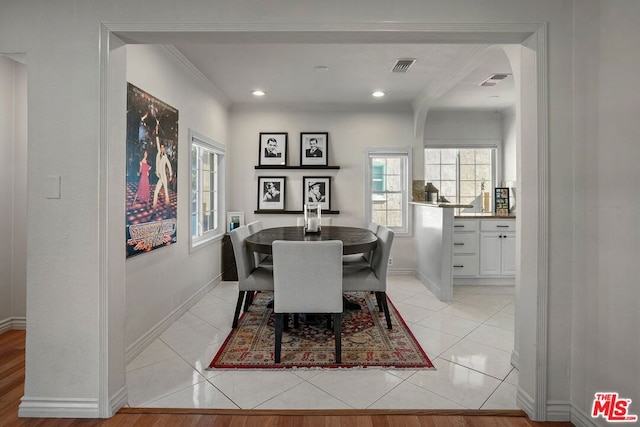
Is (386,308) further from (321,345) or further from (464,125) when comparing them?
(464,125)

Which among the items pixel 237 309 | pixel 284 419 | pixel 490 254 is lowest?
pixel 284 419

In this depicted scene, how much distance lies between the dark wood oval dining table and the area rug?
0.72 metres

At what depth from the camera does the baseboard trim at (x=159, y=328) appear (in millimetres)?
2562

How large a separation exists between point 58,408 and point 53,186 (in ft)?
3.80

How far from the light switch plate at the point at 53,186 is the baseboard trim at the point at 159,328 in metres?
1.24

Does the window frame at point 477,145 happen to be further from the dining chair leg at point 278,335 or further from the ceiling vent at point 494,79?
the dining chair leg at point 278,335

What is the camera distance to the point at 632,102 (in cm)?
152

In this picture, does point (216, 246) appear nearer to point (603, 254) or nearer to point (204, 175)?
point (204, 175)

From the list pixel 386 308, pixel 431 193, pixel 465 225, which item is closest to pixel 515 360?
pixel 386 308

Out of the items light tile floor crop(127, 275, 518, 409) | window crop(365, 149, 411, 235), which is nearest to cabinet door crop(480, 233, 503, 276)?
window crop(365, 149, 411, 235)

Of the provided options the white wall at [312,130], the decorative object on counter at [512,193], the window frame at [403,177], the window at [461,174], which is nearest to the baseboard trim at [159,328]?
the white wall at [312,130]

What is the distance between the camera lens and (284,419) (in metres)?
1.86

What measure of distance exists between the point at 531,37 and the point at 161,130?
106 inches

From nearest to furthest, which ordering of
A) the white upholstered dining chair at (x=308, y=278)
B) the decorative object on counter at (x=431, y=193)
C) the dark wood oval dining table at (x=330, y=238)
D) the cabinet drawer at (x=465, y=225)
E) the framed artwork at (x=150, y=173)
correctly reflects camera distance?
the white upholstered dining chair at (x=308, y=278) < the framed artwork at (x=150, y=173) < the dark wood oval dining table at (x=330, y=238) < the cabinet drawer at (x=465, y=225) < the decorative object on counter at (x=431, y=193)
